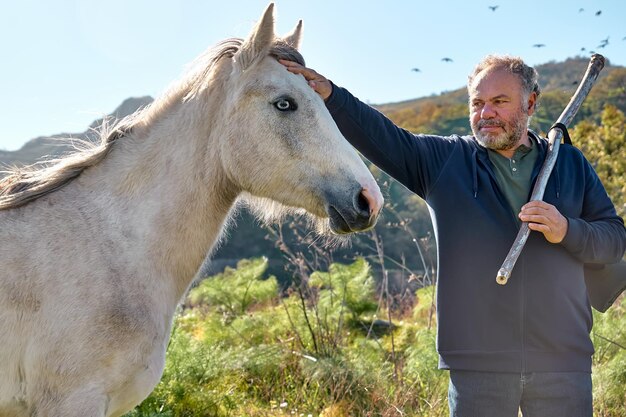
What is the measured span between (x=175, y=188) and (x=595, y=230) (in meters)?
2.10

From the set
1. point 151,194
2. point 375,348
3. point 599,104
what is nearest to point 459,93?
point 599,104

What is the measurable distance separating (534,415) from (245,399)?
353cm

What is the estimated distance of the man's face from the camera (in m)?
3.12

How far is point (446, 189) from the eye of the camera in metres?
3.13

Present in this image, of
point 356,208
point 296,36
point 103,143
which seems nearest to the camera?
point 356,208

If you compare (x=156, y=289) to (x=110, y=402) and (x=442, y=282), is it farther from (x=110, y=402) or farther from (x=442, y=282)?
(x=442, y=282)

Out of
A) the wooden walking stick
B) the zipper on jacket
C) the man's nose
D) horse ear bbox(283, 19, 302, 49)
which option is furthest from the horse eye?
the zipper on jacket

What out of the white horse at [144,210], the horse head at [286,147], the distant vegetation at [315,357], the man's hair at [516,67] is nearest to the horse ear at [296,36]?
the white horse at [144,210]

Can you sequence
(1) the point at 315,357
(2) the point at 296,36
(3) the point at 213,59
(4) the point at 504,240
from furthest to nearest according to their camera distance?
1. (1) the point at 315,357
2. (2) the point at 296,36
3. (3) the point at 213,59
4. (4) the point at 504,240

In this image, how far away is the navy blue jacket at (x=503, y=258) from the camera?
285cm

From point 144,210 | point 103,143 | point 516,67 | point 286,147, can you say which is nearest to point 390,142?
point 286,147

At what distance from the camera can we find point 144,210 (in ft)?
9.51

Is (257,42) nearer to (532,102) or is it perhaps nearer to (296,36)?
(296,36)

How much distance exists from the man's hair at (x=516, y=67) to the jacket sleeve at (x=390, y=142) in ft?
1.52
